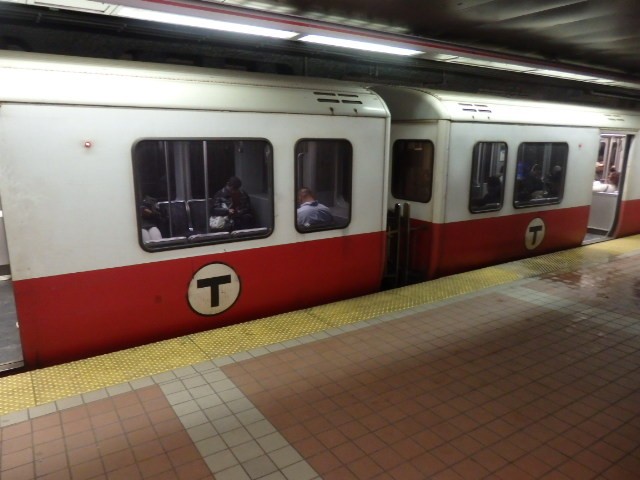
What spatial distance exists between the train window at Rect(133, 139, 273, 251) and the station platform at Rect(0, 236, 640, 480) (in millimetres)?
976

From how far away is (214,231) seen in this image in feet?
15.4

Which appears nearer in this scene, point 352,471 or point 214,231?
point 352,471

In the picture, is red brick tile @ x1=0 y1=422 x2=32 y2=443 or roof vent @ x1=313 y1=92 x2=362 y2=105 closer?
red brick tile @ x1=0 y1=422 x2=32 y2=443

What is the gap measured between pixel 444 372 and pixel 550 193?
512 cm

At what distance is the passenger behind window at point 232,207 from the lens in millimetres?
4785

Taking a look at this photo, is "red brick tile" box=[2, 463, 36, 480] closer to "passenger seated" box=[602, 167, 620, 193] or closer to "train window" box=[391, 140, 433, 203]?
"train window" box=[391, 140, 433, 203]

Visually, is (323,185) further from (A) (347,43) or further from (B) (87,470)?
(B) (87,470)

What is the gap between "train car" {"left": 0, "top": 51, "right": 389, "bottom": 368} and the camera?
3.70 m

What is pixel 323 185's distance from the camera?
18.4 feet

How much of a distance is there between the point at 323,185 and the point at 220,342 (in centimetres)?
217

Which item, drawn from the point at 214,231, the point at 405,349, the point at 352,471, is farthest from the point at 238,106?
the point at 352,471

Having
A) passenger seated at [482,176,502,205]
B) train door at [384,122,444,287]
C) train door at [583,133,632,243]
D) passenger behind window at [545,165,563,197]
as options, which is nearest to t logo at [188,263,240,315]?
train door at [384,122,444,287]

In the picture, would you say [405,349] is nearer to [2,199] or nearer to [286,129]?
[286,129]

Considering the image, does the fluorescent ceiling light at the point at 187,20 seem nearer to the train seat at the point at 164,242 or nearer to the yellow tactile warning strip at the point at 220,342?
the train seat at the point at 164,242
